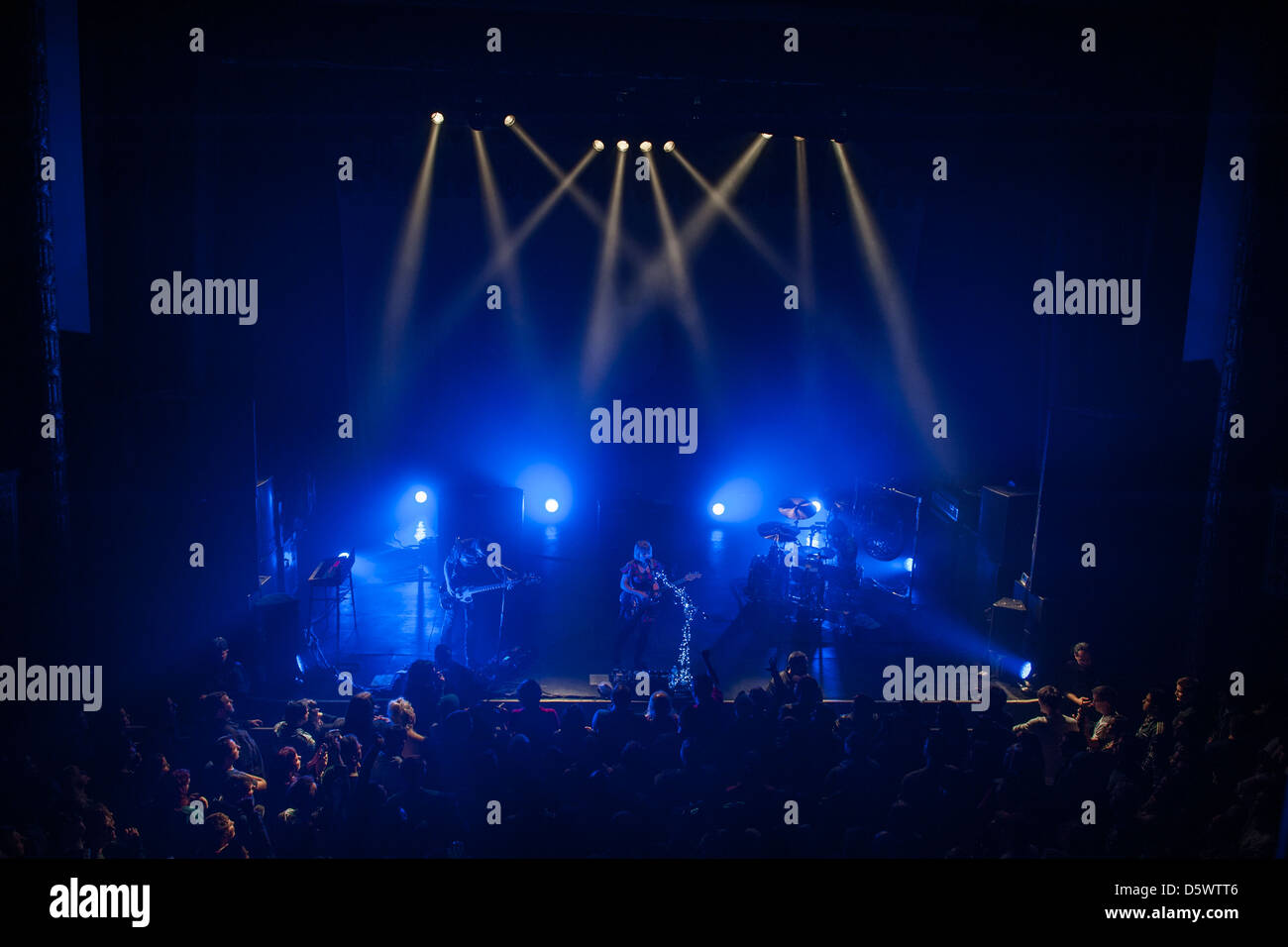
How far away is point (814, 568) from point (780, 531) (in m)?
0.63

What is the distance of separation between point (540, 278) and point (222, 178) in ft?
15.3

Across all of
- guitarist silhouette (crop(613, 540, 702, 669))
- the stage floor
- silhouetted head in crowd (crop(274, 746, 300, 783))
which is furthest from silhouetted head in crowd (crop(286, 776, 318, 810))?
guitarist silhouette (crop(613, 540, 702, 669))

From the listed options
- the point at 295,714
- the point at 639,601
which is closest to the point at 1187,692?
the point at 639,601

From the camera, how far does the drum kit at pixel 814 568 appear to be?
10305mm

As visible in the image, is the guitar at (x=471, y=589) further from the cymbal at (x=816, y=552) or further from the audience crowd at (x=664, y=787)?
the audience crowd at (x=664, y=787)

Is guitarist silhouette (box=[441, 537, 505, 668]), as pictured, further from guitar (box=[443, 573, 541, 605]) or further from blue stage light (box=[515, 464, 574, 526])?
blue stage light (box=[515, 464, 574, 526])

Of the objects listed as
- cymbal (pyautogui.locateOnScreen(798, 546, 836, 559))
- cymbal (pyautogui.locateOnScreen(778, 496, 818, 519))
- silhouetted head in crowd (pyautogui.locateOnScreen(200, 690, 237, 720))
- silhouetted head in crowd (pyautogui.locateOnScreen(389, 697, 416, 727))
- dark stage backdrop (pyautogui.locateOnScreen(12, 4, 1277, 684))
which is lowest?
silhouetted head in crowd (pyautogui.locateOnScreen(389, 697, 416, 727))

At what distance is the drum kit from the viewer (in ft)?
33.8

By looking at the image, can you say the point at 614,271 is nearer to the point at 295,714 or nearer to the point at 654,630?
the point at 654,630

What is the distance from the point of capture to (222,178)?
429 inches

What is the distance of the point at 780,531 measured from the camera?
1080 cm

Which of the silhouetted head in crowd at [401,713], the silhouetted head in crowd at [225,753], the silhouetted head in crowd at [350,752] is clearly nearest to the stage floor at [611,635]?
the silhouetted head in crowd at [401,713]

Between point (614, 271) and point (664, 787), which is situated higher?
point (614, 271)
